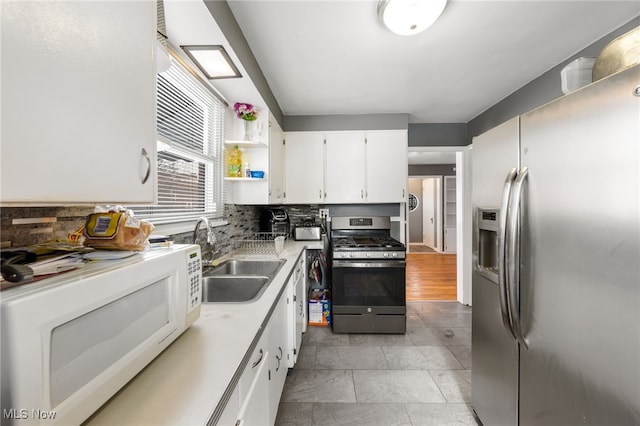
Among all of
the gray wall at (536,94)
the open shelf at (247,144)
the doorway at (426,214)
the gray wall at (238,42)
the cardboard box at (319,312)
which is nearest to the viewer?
the gray wall at (238,42)

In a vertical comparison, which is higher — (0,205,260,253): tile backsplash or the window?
the window

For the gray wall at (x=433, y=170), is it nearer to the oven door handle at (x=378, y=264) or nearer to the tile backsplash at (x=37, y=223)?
the oven door handle at (x=378, y=264)

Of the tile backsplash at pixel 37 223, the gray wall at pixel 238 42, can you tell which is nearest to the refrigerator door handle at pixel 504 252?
the gray wall at pixel 238 42

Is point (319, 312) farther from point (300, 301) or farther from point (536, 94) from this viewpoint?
point (536, 94)

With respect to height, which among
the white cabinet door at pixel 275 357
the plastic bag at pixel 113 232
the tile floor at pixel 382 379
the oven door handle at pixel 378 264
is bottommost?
the tile floor at pixel 382 379

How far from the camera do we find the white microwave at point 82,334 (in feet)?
1.24

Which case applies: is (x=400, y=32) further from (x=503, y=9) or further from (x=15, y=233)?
(x=15, y=233)

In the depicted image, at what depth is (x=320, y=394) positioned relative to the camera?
181 cm

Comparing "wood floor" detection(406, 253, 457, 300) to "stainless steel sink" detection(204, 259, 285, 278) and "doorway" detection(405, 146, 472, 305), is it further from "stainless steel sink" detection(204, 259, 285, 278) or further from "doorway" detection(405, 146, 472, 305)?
"stainless steel sink" detection(204, 259, 285, 278)

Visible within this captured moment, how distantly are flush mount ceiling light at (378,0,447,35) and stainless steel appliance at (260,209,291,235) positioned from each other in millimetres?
2152

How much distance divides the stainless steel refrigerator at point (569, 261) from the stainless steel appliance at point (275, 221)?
7.22ft

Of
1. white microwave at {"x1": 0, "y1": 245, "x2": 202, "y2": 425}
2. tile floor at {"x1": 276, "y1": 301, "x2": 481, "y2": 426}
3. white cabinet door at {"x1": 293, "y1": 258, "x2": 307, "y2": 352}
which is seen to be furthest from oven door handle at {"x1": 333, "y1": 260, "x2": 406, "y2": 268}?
white microwave at {"x1": 0, "y1": 245, "x2": 202, "y2": 425}

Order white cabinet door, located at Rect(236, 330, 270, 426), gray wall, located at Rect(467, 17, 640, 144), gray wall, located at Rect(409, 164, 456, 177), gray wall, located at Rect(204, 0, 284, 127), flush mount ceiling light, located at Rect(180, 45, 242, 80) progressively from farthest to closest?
gray wall, located at Rect(409, 164, 456, 177)
gray wall, located at Rect(467, 17, 640, 144)
flush mount ceiling light, located at Rect(180, 45, 242, 80)
gray wall, located at Rect(204, 0, 284, 127)
white cabinet door, located at Rect(236, 330, 270, 426)

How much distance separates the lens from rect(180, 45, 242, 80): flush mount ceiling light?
4.68 ft
